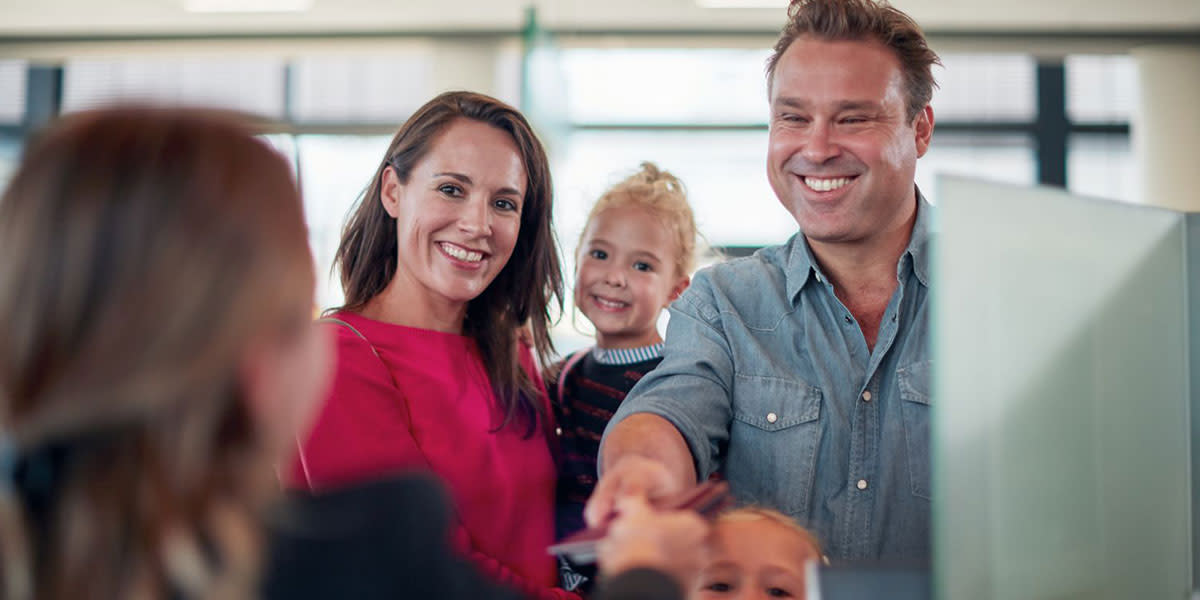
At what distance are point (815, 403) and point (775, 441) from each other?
3.4 inches

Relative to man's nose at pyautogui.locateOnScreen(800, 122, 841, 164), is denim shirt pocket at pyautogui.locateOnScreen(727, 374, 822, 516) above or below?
below

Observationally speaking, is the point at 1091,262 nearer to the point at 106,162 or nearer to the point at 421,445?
the point at 106,162

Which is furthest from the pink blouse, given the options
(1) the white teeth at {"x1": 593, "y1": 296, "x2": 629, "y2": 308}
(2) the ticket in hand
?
(2) the ticket in hand

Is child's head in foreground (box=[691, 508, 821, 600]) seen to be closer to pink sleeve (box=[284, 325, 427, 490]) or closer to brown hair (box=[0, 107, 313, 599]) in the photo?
pink sleeve (box=[284, 325, 427, 490])

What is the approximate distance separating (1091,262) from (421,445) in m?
1.04

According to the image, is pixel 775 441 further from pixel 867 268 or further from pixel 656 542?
pixel 656 542

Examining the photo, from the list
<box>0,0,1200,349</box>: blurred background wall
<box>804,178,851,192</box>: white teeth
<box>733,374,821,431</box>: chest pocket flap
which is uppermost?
<box>0,0,1200,349</box>: blurred background wall

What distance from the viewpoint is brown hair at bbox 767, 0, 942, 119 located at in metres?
1.65

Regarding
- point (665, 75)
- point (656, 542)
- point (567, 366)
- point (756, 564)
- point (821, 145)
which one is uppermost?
point (665, 75)

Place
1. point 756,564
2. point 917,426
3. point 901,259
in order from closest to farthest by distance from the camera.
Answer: point 756,564 < point 917,426 < point 901,259

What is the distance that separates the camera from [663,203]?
2.29 m

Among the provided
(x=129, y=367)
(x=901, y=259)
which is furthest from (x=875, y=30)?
(x=129, y=367)

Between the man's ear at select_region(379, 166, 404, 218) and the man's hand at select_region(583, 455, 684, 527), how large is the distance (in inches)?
31.9

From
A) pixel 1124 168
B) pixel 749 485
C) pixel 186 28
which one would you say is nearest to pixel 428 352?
pixel 749 485
